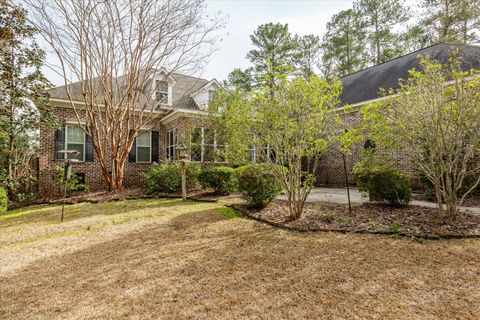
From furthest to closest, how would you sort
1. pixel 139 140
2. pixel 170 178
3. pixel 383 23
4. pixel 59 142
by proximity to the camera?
1. pixel 383 23
2. pixel 139 140
3. pixel 59 142
4. pixel 170 178

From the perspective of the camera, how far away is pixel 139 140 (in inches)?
494

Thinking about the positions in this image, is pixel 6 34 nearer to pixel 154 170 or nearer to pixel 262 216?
pixel 154 170

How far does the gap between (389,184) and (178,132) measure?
8.96 meters

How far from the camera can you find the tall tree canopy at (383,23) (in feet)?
55.6

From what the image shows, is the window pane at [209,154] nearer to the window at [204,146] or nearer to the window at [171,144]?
the window at [204,146]

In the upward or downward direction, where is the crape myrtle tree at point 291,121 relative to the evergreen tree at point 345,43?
downward

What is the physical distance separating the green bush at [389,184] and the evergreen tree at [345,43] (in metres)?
16.9

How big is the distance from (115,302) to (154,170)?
8165 mm

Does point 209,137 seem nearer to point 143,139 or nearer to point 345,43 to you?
point 143,139

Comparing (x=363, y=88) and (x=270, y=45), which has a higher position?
(x=270, y=45)

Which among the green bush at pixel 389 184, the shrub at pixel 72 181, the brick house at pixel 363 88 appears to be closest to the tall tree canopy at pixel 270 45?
the brick house at pixel 363 88

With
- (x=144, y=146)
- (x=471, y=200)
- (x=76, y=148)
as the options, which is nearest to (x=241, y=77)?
(x=144, y=146)

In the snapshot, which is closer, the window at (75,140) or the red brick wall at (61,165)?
the red brick wall at (61,165)

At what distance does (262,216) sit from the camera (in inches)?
209
